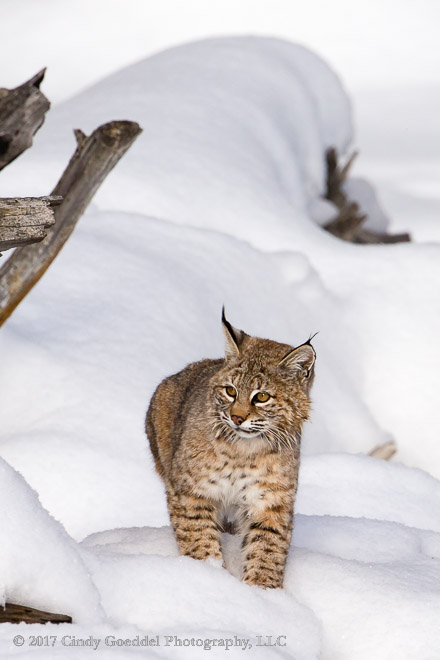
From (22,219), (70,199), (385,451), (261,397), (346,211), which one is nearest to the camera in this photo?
(261,397)

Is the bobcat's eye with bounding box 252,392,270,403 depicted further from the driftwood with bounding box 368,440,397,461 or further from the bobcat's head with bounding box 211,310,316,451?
the driftwood with bounding box 368,440,397,461

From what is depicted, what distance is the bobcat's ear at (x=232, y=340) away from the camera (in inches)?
171

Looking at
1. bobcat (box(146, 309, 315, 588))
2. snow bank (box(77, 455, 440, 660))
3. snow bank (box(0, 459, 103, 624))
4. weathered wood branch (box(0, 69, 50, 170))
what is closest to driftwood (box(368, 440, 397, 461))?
snow bank (box(77, 455, 440, 660))

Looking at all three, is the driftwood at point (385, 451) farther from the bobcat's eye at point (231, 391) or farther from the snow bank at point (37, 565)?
the snow bank at point (37, 565)

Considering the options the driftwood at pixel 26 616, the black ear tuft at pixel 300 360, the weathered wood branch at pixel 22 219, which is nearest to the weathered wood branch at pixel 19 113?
the weathered wood branch at pixel 22 219

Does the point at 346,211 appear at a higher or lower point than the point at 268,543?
higher

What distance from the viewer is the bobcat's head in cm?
416

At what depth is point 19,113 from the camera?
678 cm

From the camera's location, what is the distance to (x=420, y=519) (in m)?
6.76

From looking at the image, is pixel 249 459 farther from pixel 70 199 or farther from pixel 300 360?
pixel 70 199

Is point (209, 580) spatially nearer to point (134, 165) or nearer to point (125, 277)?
point (125, 277)

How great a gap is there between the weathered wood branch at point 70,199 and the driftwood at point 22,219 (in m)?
3.29

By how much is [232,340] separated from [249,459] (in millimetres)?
573

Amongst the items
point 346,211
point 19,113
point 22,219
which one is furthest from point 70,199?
point 346,211
